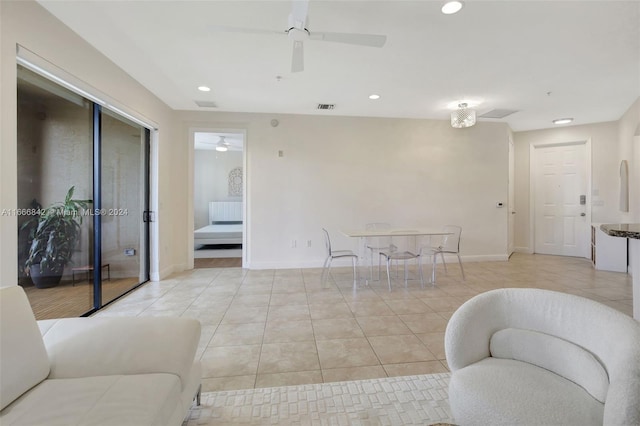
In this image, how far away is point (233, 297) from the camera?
11.1ft

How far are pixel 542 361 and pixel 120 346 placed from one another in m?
1.91

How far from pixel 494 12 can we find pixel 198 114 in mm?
4196

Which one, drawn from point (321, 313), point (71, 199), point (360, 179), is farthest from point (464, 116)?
point (71, 199)

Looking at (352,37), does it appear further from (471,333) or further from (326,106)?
(326,106)

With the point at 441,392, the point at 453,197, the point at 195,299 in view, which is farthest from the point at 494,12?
the point at 195,299

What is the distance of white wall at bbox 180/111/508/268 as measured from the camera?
15.4 ft

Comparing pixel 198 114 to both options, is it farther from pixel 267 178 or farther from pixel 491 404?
pixel 491 404

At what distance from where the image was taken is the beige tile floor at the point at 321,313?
195 centimetres

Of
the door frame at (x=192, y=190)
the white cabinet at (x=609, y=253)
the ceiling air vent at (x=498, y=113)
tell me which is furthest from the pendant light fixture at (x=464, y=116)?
the door frame at (x=192, y=190)

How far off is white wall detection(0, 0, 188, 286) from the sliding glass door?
0.24m

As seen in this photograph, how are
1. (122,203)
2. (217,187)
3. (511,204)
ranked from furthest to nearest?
(217,187) → (511,204) → (122,203)

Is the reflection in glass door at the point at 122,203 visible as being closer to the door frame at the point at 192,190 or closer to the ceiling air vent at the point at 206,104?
the door frame at the point at 192,190

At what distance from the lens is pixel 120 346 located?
4.13 ft

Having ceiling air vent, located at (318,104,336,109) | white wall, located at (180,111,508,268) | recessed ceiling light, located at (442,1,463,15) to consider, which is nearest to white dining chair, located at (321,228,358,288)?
white wall, located at (180,111,508,268)
